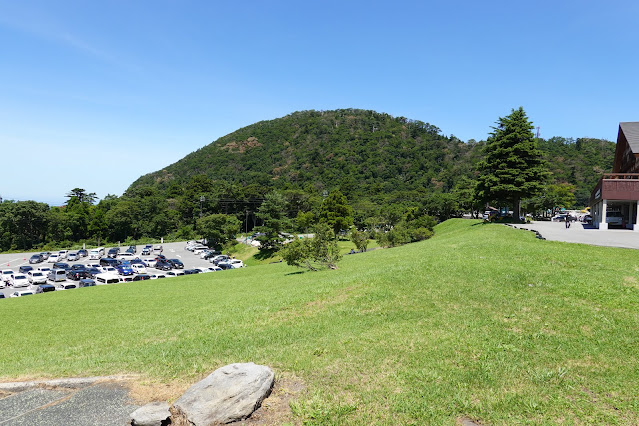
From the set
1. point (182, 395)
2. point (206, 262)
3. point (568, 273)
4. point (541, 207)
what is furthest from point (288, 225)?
point (182, 395)

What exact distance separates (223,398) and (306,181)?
411ft

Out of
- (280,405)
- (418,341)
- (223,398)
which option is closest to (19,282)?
(223,398)

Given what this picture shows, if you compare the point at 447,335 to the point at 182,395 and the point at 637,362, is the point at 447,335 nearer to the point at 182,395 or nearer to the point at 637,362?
the point at 637,362

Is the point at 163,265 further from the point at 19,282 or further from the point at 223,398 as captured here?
the point at 223,398

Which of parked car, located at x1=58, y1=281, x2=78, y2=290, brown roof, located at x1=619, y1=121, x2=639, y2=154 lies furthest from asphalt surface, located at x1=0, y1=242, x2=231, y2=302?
brown roof, located at x1=619, y1=121, x2=639, y2=154

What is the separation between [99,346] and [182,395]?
5.91 meters

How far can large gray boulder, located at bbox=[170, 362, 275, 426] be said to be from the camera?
17.6 feet

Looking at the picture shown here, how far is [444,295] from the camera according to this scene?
10945mm

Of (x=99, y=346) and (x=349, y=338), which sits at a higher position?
(x=349, y=338)

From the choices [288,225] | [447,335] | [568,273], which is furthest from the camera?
[288,225]

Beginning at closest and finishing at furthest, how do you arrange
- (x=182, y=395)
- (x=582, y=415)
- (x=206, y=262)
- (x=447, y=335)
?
(x=582, y=415) → (x=182, y=395) → (x=447, y=335) → (x=206, y=262)

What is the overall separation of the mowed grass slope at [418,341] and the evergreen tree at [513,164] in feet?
58.9

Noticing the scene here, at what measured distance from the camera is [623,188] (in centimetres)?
2597

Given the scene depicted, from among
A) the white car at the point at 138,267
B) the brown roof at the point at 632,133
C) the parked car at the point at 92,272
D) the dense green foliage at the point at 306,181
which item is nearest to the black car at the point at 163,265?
the white car at the point at 138,267
